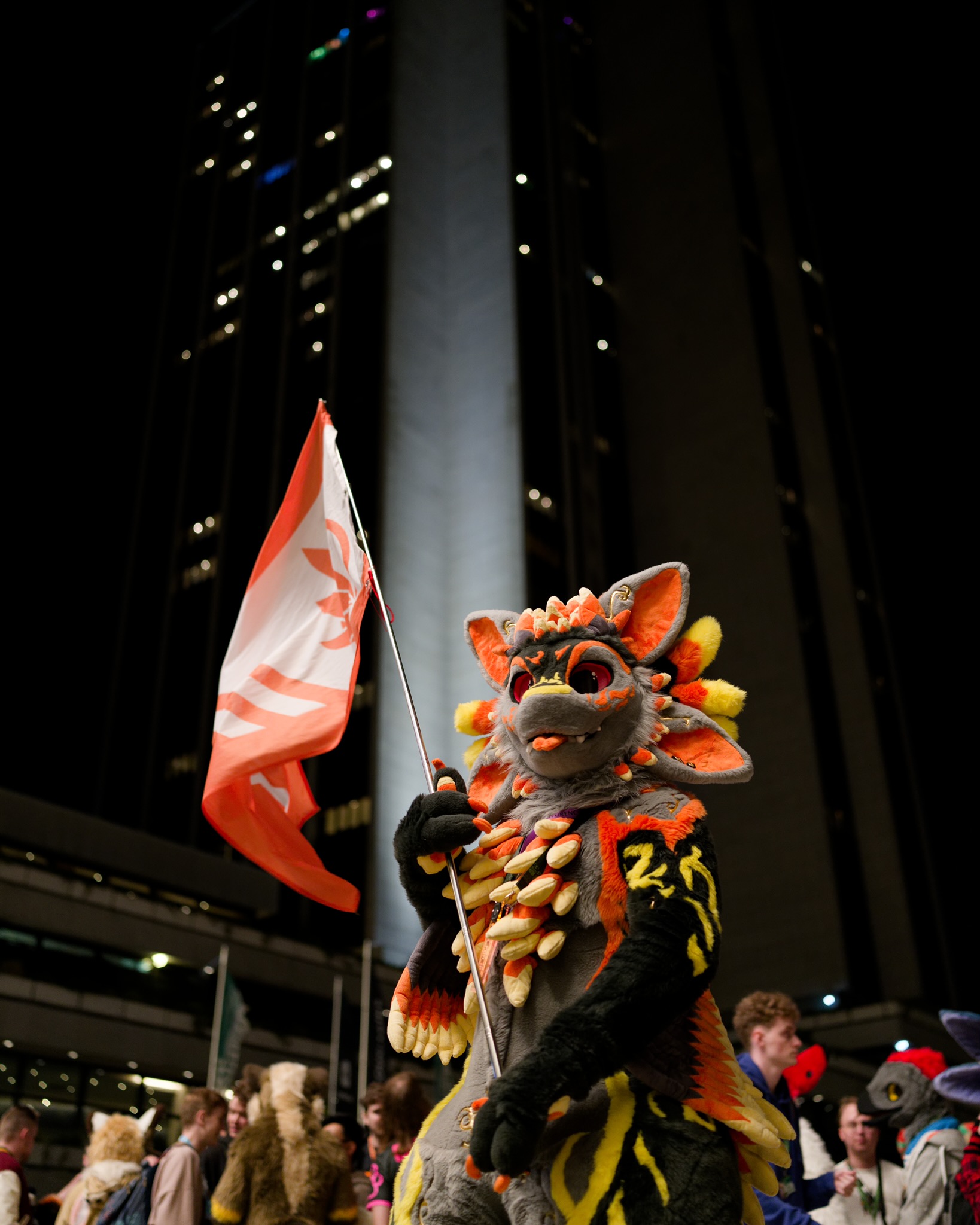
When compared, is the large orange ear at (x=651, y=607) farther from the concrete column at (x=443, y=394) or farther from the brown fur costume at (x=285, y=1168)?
the concrete column at (x=443, y=394)

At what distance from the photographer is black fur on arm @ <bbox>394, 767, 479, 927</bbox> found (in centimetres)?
273

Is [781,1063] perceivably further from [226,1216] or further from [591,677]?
[591,677]

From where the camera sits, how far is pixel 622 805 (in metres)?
2.86

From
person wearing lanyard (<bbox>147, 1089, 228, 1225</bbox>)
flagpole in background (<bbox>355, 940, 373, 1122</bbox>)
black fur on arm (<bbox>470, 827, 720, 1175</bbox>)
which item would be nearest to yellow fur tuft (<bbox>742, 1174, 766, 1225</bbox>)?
black fur on arm (<bbox>470, 827, 720, 1175</bbox>)

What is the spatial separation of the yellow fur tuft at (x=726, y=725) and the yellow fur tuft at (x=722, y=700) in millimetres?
45

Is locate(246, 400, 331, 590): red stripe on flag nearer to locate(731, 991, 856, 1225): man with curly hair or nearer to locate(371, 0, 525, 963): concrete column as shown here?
locate(731, 991, 856, 1225): man with curly hair

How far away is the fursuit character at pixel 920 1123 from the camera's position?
4.66 meters

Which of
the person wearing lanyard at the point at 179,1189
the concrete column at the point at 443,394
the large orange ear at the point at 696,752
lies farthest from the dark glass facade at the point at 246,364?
the large orange ear at the point at 696,752

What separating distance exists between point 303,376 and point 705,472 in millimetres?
14757

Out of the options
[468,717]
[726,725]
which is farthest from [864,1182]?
[468,717]

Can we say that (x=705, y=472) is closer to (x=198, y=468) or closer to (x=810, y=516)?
(x=810, y=516)

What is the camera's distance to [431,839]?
273 cm

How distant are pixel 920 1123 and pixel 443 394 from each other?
1349 inches

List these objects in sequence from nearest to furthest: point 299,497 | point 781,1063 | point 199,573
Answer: point 299,497 → point 781,1063 → point 199,573
